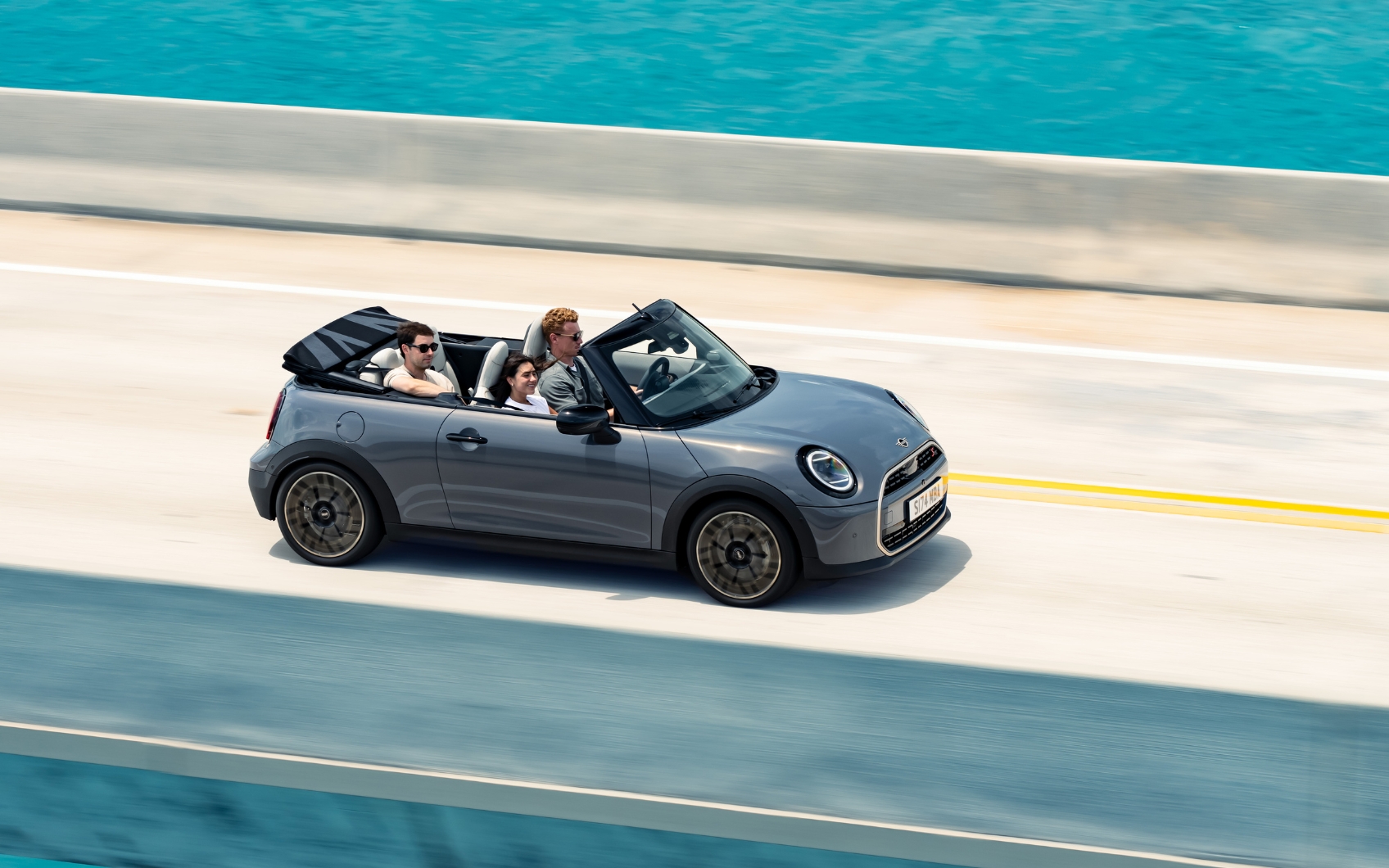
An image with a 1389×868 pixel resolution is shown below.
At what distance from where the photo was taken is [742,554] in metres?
7.81

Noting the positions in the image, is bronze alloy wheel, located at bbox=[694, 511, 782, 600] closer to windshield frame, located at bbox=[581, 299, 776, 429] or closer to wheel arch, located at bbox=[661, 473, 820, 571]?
wheel arch, located at bbox=[661, 473, 820, 571]

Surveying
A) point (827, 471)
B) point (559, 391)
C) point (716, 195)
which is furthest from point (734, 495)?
point (716, 195)

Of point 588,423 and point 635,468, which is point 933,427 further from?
point 588,423

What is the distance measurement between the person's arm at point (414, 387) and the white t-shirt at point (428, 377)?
3cm

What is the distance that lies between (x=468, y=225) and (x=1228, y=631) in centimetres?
960

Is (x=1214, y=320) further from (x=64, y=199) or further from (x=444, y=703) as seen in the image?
(x=64, y=199)

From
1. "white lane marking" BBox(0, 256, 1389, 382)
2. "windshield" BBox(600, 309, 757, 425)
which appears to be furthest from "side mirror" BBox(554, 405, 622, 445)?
"white lane marking" BBox(0, 256, 1389, 382)

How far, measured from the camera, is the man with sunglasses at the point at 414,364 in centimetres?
834

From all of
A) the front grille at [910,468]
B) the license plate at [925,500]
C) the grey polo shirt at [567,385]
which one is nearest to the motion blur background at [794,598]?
the license plate at [925,500]

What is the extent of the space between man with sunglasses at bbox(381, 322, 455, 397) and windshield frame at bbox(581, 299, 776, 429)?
3.05ft

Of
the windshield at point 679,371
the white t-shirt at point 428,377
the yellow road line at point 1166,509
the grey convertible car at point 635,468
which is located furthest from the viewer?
the yellow road line at point 1166,509

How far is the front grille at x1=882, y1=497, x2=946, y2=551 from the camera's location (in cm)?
779

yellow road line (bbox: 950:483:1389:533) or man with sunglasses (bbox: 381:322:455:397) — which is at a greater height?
man with sunglasses (bbox: 381:322:455:397)

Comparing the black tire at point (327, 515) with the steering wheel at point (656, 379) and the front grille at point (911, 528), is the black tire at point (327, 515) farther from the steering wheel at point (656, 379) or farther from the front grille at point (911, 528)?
the front grille at point (911, 528)
